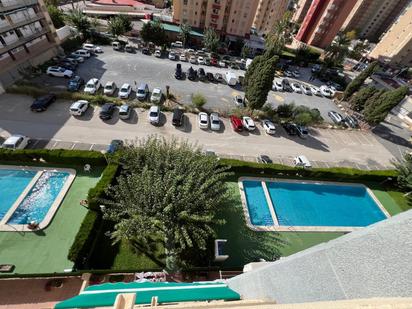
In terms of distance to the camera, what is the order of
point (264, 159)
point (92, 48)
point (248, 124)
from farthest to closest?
point (92, 48)
point (248, 124)
point (264, 159)

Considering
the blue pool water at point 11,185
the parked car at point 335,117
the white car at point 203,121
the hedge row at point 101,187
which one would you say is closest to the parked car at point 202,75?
the white car at point 203,121

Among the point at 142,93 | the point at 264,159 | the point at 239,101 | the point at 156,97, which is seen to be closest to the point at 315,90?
the point at 239,101

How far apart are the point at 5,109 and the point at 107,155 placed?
59.6 ft

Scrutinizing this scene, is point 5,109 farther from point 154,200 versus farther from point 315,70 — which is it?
point 315,70

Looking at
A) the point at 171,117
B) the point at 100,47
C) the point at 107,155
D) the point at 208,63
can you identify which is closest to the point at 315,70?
the point at 208,63

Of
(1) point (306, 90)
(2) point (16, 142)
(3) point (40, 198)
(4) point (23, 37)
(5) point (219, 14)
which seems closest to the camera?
(3) point (40, 198)

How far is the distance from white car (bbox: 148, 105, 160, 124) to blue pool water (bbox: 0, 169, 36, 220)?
49.3ft

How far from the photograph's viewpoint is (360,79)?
151 feet

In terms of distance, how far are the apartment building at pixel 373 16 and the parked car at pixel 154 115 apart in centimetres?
11796

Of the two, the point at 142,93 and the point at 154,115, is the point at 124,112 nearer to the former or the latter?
the point at 154,115

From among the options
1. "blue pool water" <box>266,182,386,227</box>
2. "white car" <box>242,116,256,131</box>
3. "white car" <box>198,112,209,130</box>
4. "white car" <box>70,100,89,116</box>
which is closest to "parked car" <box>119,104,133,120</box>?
"white car" <box>70,100,89,116</box>

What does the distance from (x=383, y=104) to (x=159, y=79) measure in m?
41.3

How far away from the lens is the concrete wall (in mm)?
4492

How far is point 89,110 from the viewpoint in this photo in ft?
103
